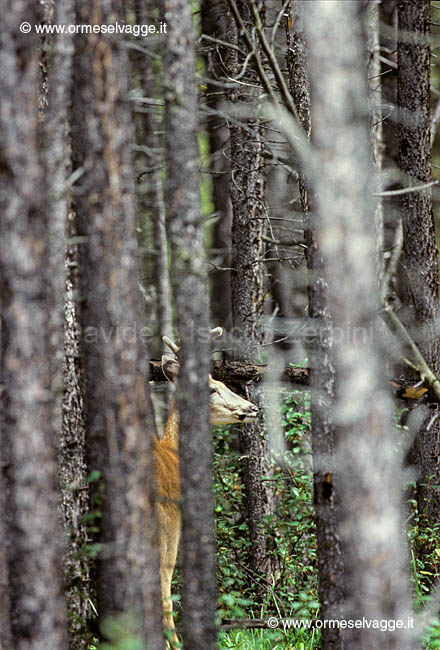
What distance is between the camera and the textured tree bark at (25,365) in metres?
5.01

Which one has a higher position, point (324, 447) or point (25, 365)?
point (25, 365)

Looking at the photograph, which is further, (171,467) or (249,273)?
(249,273)

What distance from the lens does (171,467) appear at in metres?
7.78

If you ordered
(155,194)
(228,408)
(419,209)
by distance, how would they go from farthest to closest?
(155,194) → (419,209) → (228,408)

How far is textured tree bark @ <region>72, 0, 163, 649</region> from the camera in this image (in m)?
5.46

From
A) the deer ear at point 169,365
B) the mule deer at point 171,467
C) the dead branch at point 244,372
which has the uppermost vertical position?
the deer ear at point 169,365

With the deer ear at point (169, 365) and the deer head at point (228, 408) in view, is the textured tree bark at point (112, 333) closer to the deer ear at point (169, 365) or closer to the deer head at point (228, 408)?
the deer ear at point (169, 365)

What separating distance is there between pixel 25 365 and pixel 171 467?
307 centimetres

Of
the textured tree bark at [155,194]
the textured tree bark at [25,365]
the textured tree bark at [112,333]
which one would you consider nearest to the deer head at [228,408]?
the textured tree bark at [112,333]

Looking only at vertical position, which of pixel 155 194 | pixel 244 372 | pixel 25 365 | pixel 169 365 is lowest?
pixel 244 372

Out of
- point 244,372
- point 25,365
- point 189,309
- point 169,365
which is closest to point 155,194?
point 244,372

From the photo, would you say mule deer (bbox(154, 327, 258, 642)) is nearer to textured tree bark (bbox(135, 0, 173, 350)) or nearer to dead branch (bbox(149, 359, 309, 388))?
dead branch (bbox(149, 359, 309, 388))

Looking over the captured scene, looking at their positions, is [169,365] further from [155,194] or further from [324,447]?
[155,194]

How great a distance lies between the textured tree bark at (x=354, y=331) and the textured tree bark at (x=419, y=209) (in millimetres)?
5479
